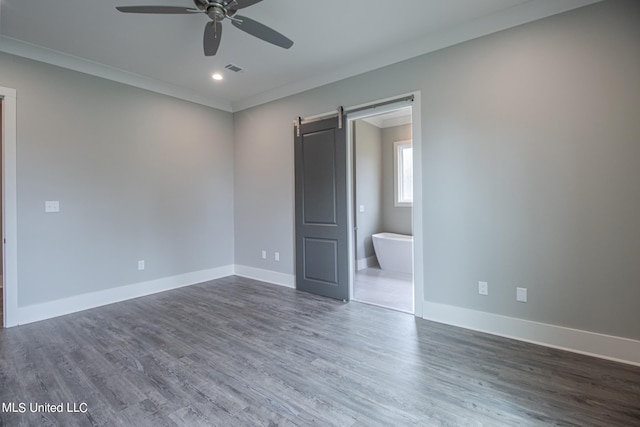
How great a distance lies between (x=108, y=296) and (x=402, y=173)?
521cm

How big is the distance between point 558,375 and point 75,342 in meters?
3.86

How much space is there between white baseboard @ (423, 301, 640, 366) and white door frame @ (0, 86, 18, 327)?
4182 mm

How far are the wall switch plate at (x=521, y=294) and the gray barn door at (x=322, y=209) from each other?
1.77 metres

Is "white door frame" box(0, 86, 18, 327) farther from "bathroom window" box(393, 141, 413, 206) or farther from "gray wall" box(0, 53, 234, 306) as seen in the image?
"bathroom window" box(393, 141, 413, 206)

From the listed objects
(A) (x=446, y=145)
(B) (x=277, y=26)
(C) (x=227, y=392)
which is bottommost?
(C) (x=227, y=392)

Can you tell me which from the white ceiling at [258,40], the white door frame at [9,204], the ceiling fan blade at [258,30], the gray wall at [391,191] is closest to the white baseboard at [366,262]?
the gray wall at [391,191]

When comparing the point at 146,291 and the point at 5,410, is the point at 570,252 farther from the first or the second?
the point at 146,291

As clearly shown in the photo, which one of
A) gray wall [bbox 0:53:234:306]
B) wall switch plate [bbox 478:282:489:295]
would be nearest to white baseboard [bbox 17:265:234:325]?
gray wall [bbox 0:53:234:306]

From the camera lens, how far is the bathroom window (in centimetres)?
600

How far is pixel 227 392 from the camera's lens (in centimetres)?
195

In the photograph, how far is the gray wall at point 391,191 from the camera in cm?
594

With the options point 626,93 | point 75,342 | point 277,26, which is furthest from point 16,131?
point 626,93

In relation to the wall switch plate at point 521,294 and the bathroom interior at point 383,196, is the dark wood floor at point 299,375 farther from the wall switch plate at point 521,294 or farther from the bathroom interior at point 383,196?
the bathroom interior at point 383,196

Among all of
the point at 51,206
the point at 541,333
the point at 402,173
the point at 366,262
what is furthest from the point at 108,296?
the point at 402,173
